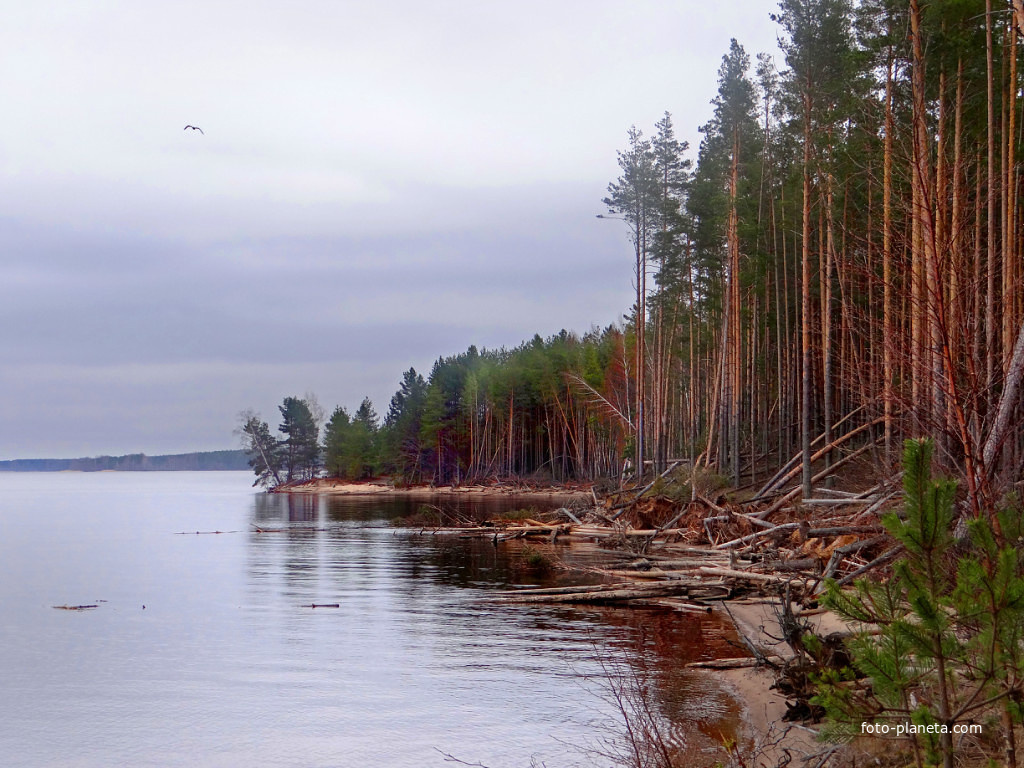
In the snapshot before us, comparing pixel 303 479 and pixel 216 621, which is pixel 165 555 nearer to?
pixel 216 621

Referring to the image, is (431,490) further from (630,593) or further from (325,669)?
(325,669)

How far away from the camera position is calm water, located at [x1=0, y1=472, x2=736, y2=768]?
1109 cm

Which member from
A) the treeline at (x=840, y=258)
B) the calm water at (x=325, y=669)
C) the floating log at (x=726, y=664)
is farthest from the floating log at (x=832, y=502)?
the floating log at (x=726, y=664)

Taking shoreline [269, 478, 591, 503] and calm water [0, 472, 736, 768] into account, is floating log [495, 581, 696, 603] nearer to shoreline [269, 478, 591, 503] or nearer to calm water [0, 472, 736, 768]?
calm water [0, 472, 736, 768]

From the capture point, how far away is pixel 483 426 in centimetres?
9994

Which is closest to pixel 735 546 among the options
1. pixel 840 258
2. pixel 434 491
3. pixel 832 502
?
pixel 832 502

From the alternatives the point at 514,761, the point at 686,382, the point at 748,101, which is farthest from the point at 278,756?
the point at 686,382

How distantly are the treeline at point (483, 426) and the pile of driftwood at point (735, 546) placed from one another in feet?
143

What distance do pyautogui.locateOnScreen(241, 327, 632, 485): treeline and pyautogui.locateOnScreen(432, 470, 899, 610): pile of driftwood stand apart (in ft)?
143

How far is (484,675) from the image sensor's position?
1441 centimetres

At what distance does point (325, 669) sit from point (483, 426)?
84539 millimetres

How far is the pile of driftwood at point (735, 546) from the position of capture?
1716cm

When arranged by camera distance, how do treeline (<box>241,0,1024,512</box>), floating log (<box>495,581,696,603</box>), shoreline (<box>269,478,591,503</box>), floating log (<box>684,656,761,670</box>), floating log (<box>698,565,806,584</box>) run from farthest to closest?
1. shoreline (<box>269,478,591,503</box>)
2. floating log (<box>495,581,696,603</box>)
3. floating log (<box>698,565,806,584</box>)
4. floating log (<box>684,656,761,670</box>)
5. treeline (<box>241,0,1024,512</box>)

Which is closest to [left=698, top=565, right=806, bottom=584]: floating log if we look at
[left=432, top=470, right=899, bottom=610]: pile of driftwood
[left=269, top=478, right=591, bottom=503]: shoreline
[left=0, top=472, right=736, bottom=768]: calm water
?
[left=432, top=470, right=899, bottom=610]: pile of driftwood
